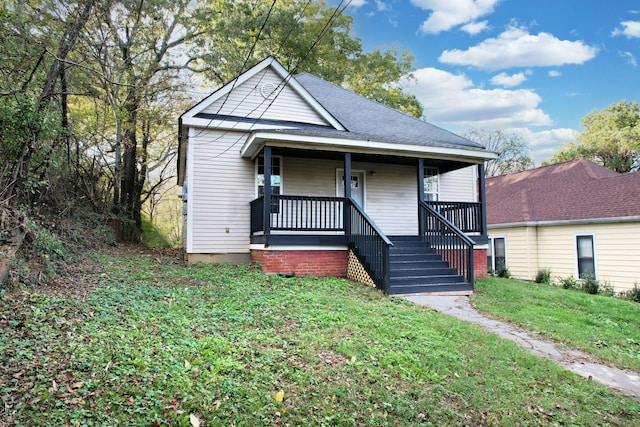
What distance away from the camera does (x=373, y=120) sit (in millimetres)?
13359

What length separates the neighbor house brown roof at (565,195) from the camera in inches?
537

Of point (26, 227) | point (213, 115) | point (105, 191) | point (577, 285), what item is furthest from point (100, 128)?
point (577, 285)

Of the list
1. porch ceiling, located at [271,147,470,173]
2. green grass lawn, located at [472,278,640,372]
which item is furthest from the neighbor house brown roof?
green grass lawn, located at [472,278,640,372]

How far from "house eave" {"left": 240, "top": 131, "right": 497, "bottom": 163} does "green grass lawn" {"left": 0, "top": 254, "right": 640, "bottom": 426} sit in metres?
4.56

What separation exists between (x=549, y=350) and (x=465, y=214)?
596cm

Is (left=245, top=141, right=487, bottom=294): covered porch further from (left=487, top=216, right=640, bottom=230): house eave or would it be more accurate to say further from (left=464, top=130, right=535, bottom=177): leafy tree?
(left=464, top=130, right=535, bottom=177): leafy tree

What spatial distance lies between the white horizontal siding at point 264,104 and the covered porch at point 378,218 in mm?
1281

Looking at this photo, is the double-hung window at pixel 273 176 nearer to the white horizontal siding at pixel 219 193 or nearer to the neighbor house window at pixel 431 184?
the white horizontal siding at pixel 219 193

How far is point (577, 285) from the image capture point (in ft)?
41.9

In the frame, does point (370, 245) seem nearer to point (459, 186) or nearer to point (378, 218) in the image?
point (378, 218)

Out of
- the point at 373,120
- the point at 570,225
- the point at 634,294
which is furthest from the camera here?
the point at 570,225

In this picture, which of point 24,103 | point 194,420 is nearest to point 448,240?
point 194,420

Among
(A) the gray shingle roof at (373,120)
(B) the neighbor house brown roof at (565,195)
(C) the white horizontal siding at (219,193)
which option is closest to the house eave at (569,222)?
(B) the neighbor house brown roof at (565,195)

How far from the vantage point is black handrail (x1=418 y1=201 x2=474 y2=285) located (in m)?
9.15
